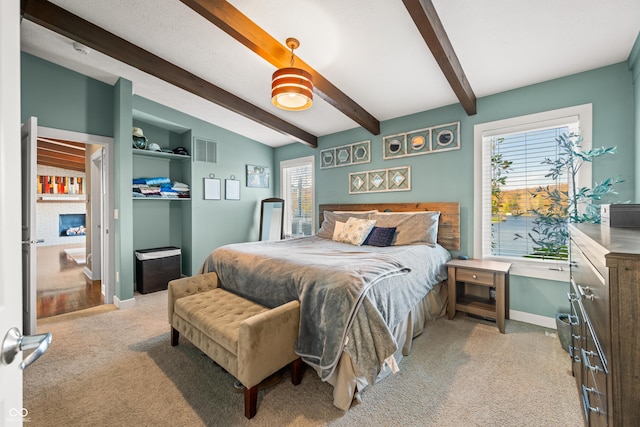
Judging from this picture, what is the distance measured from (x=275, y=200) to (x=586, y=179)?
4434mm

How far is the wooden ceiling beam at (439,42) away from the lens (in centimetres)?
190

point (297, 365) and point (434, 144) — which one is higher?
point (434, 144)

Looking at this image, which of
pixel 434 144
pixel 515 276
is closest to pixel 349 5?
pixel 434 144

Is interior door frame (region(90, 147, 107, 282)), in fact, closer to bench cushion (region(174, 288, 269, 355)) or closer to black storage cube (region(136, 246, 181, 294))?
black storage cube (region(136, 246, 181, 294))

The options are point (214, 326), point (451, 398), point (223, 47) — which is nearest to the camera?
point (451, 398)

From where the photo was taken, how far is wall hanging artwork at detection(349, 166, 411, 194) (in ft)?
12.8

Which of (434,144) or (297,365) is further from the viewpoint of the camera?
(434,144)

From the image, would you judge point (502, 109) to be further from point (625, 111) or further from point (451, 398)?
point (451, 398)

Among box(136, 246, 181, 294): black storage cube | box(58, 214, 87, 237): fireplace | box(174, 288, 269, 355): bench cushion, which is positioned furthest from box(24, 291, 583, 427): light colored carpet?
box(58, 214, 87, 237): fireplace

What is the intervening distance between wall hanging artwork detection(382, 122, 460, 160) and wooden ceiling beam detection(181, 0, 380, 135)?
1061mm

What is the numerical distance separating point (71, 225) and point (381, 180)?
32.5 feet

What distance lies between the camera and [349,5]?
2.11m

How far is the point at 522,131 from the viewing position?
2.99 m

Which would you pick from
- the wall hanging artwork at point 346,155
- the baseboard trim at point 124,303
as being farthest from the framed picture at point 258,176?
the baseboard trim at point 124,303
